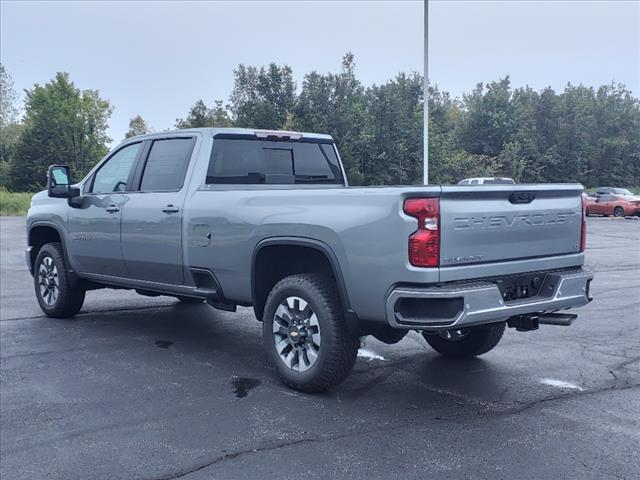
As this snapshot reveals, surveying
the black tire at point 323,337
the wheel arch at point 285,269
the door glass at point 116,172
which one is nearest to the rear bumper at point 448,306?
the wheel arch at point 285,269

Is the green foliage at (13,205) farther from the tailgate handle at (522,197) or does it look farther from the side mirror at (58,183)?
the tailgate handle at (522,197)

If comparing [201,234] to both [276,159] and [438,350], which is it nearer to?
[276,159]

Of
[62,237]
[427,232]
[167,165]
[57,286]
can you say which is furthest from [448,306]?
[57,286]

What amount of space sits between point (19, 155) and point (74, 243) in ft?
204

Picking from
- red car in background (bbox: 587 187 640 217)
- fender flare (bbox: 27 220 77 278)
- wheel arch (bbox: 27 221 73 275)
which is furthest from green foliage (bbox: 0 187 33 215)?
fender flare (bbox: 27 220 77 278)

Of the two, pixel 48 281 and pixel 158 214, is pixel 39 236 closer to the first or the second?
pixel 48 281

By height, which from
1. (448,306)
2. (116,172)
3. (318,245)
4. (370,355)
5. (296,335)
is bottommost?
(370,355)

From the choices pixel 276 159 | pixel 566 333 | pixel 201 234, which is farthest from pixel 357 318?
pixel 566 333

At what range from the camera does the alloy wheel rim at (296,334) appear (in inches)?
201

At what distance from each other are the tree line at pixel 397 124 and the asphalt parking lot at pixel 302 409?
39711 millimetres

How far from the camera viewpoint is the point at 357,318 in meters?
4.80

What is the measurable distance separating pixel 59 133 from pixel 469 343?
6737 cm

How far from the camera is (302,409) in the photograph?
4.86 metres

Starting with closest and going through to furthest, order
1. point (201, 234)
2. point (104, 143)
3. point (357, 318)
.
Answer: point (357, 318)
point (201, 234)
point (104, 143)
